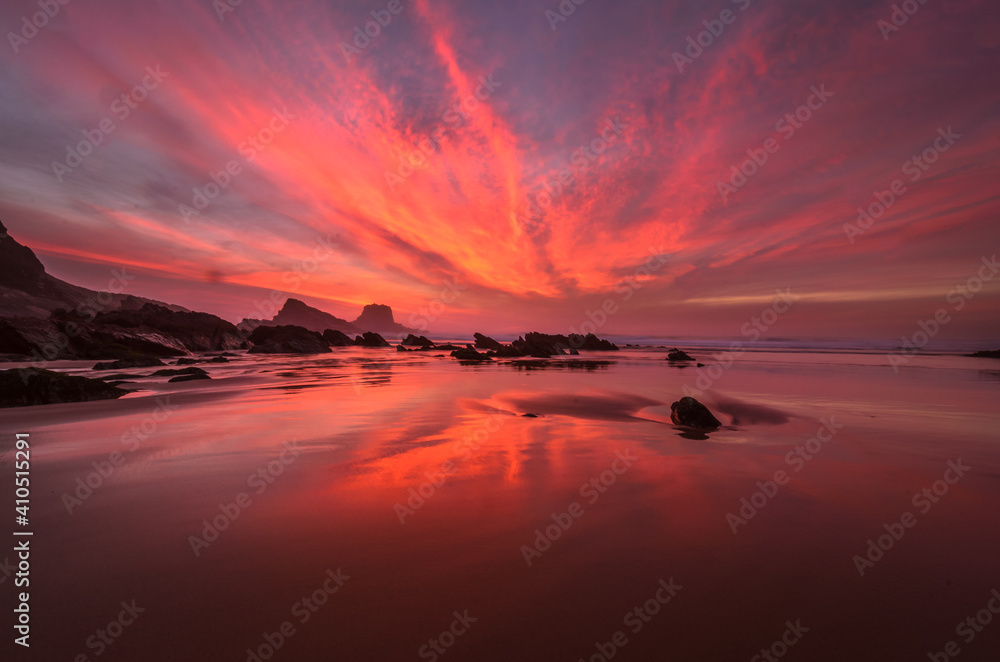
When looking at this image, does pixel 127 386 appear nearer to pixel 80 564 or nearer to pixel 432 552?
pixel 80 564

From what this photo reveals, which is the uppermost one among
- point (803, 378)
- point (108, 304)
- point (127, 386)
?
point (108, 304)

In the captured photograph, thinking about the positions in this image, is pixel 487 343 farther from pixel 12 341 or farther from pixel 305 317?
pixel 305 317

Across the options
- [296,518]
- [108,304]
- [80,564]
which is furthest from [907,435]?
[108,304]

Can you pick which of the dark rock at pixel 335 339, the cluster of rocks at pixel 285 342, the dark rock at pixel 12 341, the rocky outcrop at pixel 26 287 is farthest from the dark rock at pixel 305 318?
the dark rock at pixel 12 341

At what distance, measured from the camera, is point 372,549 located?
115 inches

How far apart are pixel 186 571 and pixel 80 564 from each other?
0.80m

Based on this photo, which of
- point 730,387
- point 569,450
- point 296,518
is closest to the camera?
point 296,518
